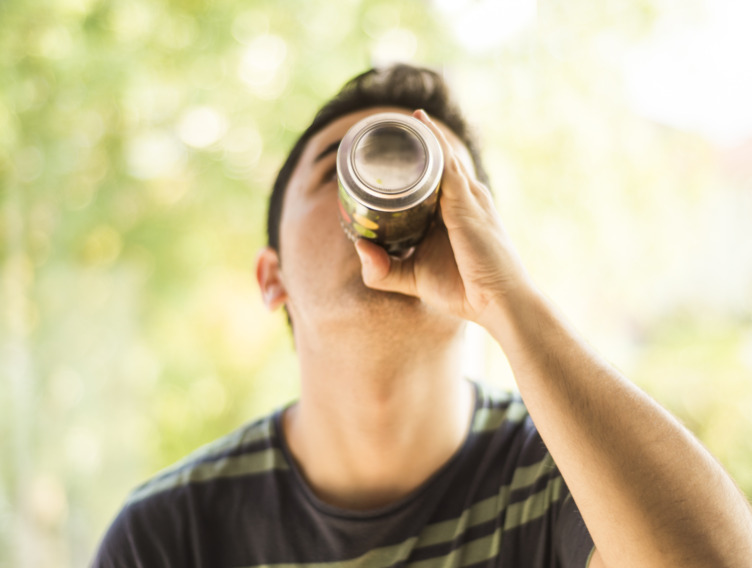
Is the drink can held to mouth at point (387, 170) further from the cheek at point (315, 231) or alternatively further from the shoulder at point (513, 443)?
the shoulder at point (513, 443)

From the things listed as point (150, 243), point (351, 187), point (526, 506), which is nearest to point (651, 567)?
point (526, 506)

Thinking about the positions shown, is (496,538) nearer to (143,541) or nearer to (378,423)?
(378,423)

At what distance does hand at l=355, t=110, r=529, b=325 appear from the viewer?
724mm

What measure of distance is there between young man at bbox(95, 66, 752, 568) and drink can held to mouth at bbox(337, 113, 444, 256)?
3cm

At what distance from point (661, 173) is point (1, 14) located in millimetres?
2028

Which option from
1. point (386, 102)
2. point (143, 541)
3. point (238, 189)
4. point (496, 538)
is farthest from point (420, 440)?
point (238, 189)

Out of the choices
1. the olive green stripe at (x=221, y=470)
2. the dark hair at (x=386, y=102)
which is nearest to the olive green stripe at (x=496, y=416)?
the olive green stripe at (x=221, y=470)

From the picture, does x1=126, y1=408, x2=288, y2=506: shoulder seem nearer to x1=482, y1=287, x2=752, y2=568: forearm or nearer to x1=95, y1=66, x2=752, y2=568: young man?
x1=95, y1=66, x2=752, y2=568: young man

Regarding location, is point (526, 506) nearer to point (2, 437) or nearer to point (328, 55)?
point (328, 55)

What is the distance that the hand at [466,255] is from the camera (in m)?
0.72

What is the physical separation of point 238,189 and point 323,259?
1190 millimetres

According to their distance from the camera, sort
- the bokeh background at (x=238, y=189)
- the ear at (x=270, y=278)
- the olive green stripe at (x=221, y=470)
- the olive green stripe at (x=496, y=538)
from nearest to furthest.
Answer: the olive green stripe at (x=496, y=538) → the olive green stripe at (x=221, y=470) → the ear at (x=270, y=278) → the bokeh background at (x=238, y=189)

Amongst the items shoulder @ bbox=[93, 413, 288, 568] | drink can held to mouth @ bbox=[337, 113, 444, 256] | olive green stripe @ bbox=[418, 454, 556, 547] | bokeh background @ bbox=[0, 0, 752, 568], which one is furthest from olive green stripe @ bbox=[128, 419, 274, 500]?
bokeh background @ bbox=[0, 0, 752, 568]

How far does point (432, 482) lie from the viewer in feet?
2.88
